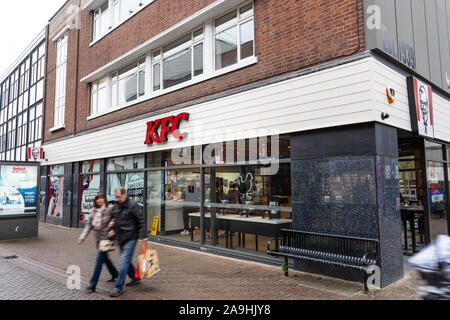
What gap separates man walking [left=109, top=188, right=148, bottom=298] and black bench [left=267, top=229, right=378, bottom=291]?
273cm

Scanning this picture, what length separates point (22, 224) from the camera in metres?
11.6

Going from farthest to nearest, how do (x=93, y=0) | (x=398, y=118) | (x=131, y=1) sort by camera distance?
(x=93, y=0), (x=131, y=1), (x=398, y=118)

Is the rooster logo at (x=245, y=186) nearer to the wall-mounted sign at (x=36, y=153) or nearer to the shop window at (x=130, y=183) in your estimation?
the shop window at (x=130, y=183)

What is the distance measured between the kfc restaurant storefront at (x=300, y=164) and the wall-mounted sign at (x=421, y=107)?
0.03 m

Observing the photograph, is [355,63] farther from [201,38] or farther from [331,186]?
[201,38]

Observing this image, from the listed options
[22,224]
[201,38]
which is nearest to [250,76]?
[201,38]

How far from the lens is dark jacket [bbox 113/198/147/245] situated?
217 inches

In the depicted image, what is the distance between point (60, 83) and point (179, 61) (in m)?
9.36

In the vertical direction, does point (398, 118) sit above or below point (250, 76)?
below

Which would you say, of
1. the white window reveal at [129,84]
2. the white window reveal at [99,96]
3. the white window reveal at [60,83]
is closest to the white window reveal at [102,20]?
the white window reveal at [99,96]

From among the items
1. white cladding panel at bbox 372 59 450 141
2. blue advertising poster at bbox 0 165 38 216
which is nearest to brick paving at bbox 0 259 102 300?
blue advertising poster at bbox 0 165 38 216

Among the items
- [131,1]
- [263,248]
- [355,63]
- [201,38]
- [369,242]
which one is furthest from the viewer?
[131,1]

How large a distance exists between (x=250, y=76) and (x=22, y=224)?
9.21 m

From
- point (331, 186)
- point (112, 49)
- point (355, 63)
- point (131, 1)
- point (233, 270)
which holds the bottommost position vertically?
point (233, 270)
